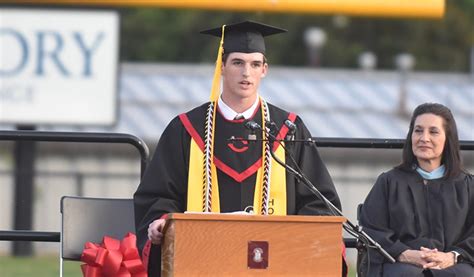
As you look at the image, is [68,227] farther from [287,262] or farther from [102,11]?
[102,11]

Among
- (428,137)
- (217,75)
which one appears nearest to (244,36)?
(217,75)

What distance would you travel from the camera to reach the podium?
8031 millimetres

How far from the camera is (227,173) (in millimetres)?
9227

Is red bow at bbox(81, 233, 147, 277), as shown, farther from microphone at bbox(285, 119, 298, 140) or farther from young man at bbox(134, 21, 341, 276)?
microphone at bbox(285, 119, 298, 140)

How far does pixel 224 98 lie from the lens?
9.27 metres

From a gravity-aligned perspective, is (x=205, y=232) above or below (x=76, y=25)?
below

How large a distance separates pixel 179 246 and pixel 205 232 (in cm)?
14

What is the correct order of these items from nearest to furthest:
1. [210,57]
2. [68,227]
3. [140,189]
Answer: [140,189] < [68,227] < [210,57]

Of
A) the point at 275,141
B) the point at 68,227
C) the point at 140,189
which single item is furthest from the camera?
the point at 68,227

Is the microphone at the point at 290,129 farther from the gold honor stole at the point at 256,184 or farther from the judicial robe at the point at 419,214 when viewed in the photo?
the judicial robe at the point at 419,214

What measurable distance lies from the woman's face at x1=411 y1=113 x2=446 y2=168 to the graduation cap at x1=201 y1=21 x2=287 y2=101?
1.06 m

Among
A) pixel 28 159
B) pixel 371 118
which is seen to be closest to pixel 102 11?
pixel 28 159

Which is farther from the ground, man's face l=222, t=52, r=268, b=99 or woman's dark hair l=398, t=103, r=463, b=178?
man's face l=222, t=52, r=268, b=99

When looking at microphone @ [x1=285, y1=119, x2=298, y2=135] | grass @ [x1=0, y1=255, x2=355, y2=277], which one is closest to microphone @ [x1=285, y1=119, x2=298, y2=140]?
microphone @ [x1=285, y1=119, x2=298, y2=135]
